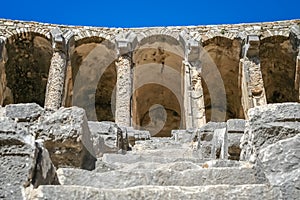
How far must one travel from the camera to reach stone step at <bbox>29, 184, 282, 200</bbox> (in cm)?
296

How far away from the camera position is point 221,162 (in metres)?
4.51

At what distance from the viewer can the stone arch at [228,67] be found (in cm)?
1538

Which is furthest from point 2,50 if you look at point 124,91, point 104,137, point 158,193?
point 158,193

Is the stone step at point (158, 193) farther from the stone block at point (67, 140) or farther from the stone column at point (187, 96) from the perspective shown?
the stone column at point (187, 96)

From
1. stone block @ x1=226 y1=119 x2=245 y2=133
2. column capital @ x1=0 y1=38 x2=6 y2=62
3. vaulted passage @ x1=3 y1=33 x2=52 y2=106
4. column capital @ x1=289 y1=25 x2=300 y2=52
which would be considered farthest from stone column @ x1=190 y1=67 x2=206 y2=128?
stone block @ x1=226 y1=119 x2=245 y2=133

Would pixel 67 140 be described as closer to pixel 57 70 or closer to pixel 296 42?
pixel 57 70

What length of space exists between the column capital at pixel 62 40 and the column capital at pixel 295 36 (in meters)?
6.50

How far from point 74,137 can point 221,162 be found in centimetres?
135

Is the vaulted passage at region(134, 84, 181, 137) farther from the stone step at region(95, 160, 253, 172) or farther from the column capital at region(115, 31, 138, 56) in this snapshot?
the stone step at region(95, 160, 253, 172)

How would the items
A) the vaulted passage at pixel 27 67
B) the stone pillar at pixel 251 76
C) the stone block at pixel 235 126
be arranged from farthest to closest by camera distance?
1. the vaulted passage at pixel 27 67
2. the stone pillar at pixel 251 76
3. the stone block at pixel 235 126

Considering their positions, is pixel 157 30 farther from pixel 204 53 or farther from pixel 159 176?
pixel 159 176

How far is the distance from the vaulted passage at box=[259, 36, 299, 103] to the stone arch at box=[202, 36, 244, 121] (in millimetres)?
882

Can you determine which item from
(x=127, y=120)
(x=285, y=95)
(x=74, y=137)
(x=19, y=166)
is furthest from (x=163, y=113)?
(x=19, y=166)

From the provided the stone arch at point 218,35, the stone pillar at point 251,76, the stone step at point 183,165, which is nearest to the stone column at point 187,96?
the stone arch at point 218,35
